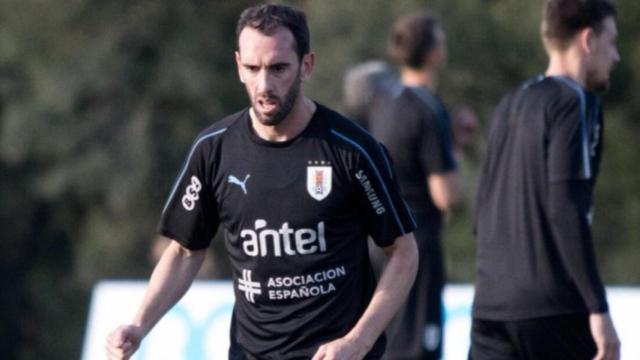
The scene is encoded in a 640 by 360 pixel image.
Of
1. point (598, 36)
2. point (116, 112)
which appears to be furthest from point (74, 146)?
point (598, 36)

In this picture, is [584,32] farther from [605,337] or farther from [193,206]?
[193,206]

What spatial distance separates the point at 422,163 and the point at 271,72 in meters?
3.45

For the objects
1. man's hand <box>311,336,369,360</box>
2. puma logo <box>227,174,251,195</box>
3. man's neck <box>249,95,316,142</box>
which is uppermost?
man's neck <box>249,95,316,142</box>

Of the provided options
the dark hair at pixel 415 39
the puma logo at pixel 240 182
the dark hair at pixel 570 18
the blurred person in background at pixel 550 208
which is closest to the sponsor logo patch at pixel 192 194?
the puma logo at pixel 240 182

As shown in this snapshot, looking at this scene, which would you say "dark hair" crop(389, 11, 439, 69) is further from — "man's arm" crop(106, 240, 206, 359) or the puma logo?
the puma logo

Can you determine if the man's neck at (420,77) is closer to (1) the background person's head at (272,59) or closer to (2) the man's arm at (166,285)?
(2) the man's arm at (166,285)

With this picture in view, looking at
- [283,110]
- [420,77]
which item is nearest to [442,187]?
[420,77]

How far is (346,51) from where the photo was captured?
64.1ft

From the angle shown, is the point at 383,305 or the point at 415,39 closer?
the point at 383,305

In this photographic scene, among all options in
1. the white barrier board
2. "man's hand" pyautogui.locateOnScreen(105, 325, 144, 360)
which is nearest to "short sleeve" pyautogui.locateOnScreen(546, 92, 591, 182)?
"man's hand" pyautogui.locateOnScreen(105, 325, 144, 360)

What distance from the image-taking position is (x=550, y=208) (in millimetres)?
6773

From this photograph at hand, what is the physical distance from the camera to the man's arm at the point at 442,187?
928 centimetres

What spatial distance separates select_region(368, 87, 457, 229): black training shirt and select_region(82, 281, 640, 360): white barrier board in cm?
171

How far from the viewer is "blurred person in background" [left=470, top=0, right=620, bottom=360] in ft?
22.1
